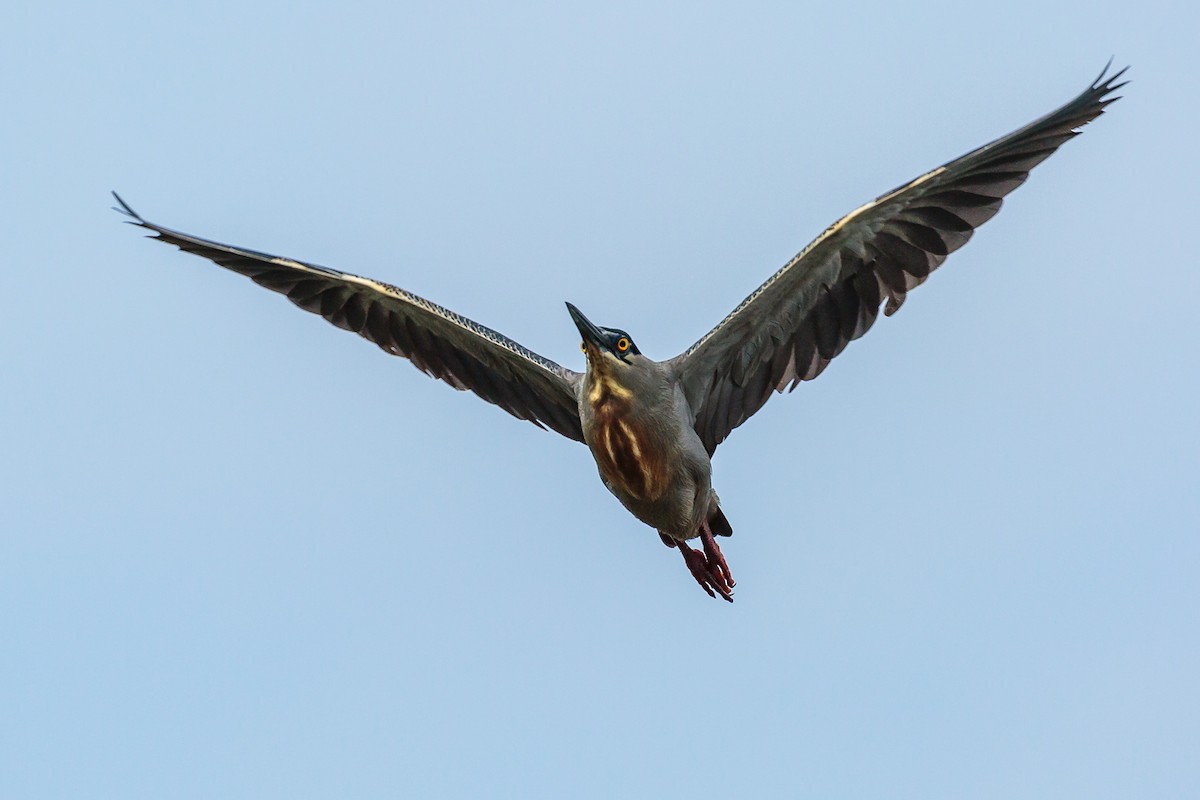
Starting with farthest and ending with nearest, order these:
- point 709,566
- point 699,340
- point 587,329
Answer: point 709,566 → point 699,340 → point 587,329

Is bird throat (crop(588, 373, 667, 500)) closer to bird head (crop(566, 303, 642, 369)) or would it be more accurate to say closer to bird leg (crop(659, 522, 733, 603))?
bird head (crop(566, 303, 642, 369))

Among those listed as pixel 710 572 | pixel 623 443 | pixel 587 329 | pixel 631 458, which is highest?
pixel 587 329

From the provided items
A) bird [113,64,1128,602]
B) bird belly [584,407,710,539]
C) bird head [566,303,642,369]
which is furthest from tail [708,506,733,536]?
bird head [566,303,642,369]

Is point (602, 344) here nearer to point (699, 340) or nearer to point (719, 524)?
point (699, 340)

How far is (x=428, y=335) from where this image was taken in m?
16.9

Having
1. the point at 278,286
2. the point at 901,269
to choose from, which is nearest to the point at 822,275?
the point at 901,269

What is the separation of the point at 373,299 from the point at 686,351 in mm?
3089

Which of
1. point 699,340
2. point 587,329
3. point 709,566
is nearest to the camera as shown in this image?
point 587,329

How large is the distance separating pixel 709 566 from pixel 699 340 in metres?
2.28

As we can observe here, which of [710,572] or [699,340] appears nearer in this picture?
[699,340]

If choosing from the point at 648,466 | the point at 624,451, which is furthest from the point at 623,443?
the point at 648,466

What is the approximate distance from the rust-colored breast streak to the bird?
1 centimetres

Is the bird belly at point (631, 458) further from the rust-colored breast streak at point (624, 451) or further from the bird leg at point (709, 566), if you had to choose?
the bird leg at point (709, 566)

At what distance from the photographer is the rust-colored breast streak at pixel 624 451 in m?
15.1
